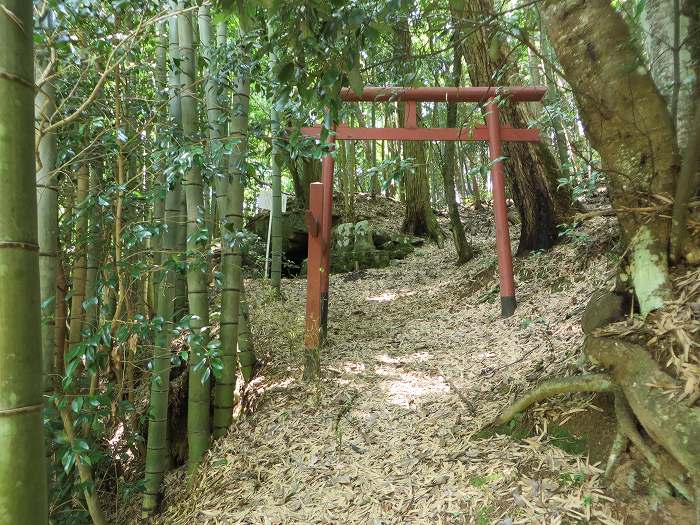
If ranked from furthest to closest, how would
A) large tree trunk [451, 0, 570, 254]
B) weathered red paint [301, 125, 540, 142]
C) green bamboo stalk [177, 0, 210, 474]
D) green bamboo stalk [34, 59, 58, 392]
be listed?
large tree trunk [451, 0, 570, 254] < weathered red paint [301, 125, 540, 142] < green bamboo stalk [177, 0, 210, 474] < green bamboo stalk [34, 59, 58, 392]

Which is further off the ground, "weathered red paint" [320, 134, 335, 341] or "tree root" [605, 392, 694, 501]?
"weathered red paint" [320, 134, 335, 341]

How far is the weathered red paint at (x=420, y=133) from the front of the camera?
13.4 ft

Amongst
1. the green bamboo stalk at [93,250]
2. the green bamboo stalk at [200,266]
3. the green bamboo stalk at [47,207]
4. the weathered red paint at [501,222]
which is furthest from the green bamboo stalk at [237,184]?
the weathered red paint at [501,222]

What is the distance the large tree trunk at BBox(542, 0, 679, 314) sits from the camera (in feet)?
5.67

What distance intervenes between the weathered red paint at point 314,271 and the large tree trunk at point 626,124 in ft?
7.28

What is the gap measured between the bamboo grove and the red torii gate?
1.51 ft

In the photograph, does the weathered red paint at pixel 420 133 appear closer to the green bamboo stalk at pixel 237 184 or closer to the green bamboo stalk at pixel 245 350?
the green bamboo stalk at pixel 237 184

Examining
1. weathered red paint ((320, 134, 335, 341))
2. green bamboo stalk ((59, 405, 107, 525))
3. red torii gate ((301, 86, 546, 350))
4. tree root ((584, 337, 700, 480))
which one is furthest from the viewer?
weathered red paint ((320, 134, 335, 341))

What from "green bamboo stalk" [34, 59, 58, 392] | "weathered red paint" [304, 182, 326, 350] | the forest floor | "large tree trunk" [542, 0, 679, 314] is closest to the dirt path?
the forest floor

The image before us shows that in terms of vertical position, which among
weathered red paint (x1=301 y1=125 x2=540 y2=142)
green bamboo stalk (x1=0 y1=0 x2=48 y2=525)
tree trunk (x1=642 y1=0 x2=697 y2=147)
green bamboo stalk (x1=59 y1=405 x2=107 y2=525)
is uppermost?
weathered red paint (x1=301 y1=125 x2=540 y2=142)

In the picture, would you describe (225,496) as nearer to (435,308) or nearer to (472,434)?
(472,434)

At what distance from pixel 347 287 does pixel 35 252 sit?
19.1ft

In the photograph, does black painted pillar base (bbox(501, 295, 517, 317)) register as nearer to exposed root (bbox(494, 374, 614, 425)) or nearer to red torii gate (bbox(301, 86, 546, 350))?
red torii gate (bbox(301, 86, 546, 350))

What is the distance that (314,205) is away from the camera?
3857 millimetres
